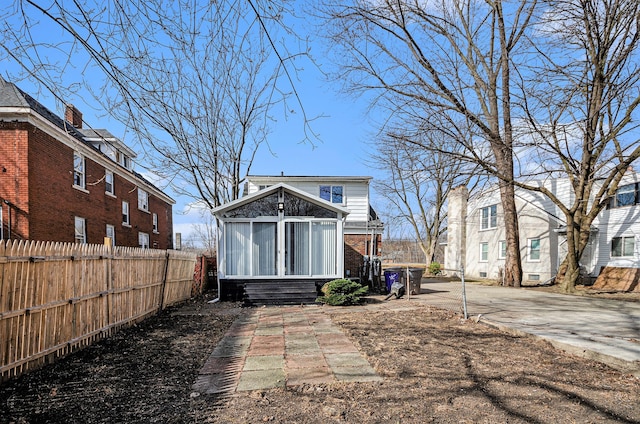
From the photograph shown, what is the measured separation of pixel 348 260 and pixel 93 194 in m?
11.5

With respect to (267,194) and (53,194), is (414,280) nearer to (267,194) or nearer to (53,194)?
(267,194)

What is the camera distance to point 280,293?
1080cm

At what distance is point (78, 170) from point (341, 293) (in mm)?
11629

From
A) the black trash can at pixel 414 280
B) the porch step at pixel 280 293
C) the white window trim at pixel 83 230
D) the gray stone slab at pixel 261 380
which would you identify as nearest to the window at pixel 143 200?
the white window trim at pixel 83 230

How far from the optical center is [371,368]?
15.1ft

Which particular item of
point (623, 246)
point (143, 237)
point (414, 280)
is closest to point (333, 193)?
point (414, 280)

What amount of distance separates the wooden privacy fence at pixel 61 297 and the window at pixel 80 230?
27.2ft

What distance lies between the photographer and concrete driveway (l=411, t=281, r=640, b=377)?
16.2 feet

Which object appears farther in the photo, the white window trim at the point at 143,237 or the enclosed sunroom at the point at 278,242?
the white window trim at the point at 143,237

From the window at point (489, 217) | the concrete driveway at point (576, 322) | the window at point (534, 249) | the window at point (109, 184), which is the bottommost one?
the concrete driveway at point (576, 322)

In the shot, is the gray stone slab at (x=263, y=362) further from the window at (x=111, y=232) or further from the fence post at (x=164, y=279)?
the window at (x=111, y=232)

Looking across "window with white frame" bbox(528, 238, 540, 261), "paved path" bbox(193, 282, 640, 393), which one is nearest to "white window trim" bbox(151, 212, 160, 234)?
"paved path" bbox(193, 282, 640, 393)

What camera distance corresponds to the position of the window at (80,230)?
1450 centimetres

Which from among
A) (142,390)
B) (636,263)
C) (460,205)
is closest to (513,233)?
(636,263)
